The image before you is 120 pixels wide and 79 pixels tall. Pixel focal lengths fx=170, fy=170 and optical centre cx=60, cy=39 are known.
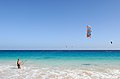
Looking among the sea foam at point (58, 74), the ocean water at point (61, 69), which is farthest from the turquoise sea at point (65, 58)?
the sea foam at point (58, 74)

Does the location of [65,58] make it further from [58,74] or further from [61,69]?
[58,74]

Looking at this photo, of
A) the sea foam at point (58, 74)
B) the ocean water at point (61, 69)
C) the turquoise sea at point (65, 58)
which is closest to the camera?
the sea foam at point (58, 74)

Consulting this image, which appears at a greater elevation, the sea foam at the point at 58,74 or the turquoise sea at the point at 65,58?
the sea foam at the point at 58,74

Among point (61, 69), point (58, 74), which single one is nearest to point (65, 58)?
point (61, 69)

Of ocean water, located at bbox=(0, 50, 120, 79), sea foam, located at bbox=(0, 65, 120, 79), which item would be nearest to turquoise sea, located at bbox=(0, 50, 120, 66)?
ocean water, located at bbox=(0, 50, 120, 79)

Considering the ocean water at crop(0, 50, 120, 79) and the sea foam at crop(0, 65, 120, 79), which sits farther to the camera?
the ocean water at crop(0, 50, 120, 79)

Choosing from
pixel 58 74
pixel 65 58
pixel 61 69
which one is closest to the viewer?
pixel 58 74

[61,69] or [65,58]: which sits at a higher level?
[61,69]

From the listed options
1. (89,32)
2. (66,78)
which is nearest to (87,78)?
(66,78)

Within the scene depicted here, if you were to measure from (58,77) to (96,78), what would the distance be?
2840mm

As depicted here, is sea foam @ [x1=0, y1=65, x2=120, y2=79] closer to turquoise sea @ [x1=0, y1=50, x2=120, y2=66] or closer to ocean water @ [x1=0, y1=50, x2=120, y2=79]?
ocean water @ [x1=0, y1=50, x2=120, y2=79]

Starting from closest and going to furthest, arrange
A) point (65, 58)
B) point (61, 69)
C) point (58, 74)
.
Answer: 1. point (58, 74)
2. point (61, 69)
3. point (65, 58)

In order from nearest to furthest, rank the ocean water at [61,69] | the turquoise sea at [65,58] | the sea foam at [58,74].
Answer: the sea foam at [58,74] < the ocean water at [61,69] < the turquoise sea at [65,58]

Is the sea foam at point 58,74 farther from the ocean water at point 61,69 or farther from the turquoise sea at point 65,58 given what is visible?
the turquoise sea at point 65,58
